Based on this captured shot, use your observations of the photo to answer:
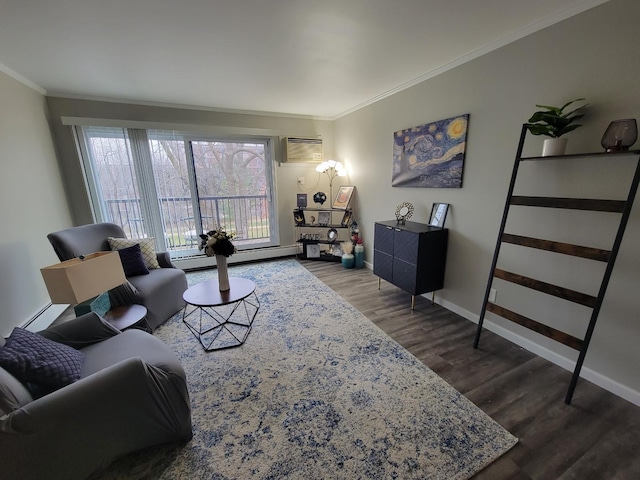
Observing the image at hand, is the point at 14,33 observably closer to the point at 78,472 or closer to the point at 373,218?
the point at 78,472

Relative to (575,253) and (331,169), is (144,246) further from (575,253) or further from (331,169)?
(575,253)

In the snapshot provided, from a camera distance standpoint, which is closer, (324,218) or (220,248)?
(220,248)

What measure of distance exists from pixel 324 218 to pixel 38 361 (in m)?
3.72

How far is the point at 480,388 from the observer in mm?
1751

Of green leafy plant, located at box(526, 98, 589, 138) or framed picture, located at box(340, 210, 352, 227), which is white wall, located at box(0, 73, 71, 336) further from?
green leafy plant, located at box(526, 98, 589, 138)

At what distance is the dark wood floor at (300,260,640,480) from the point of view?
1.28 metres

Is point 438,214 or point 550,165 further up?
point 550,165

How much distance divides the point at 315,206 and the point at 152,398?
378 cm

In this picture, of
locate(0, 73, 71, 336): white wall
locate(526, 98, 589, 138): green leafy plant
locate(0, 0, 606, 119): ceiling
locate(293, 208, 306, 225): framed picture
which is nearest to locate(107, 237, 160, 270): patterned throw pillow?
locate(0, 73, 71, 336): white wall

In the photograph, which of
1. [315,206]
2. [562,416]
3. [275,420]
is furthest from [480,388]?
[315,206]

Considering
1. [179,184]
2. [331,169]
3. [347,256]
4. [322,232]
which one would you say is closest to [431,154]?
[347,256]

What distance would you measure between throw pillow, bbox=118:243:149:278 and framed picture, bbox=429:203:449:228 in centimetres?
305

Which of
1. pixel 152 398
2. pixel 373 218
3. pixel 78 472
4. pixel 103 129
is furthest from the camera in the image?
pixel 373 218

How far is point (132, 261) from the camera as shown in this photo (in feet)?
8.55
